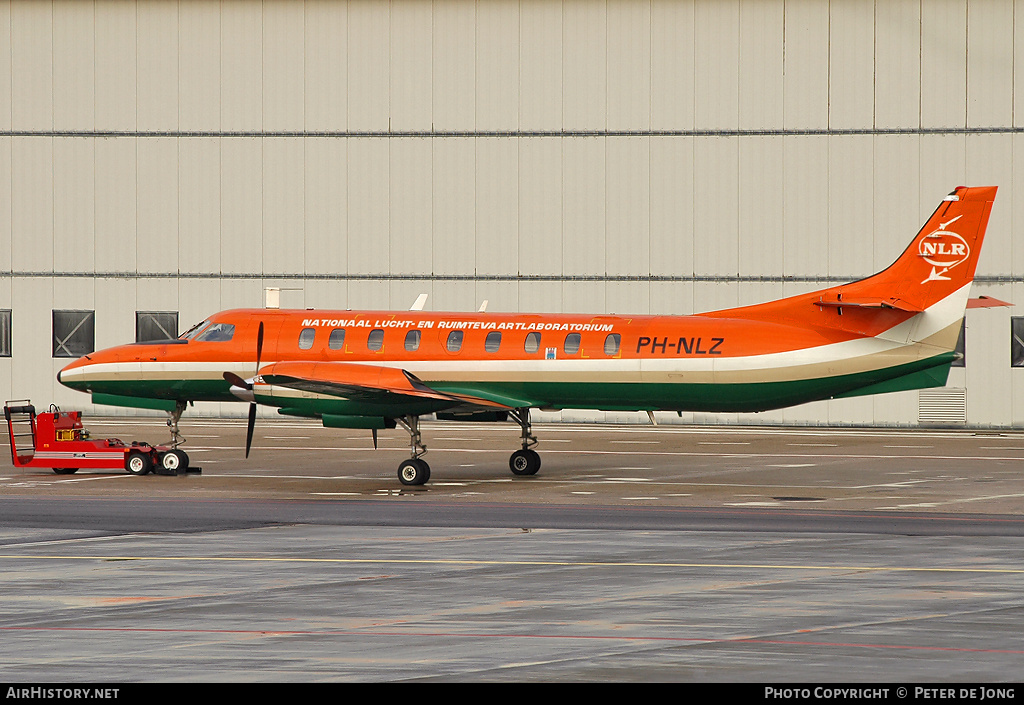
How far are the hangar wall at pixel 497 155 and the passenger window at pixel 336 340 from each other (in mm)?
18661

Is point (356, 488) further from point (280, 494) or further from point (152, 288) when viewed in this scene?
point (152, 288)

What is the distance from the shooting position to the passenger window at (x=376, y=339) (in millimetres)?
31625

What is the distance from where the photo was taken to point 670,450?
128 feet

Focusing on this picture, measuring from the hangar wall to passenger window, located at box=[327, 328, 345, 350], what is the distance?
61.2 feet

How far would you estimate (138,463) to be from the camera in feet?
104

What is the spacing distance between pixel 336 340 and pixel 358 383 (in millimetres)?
2610

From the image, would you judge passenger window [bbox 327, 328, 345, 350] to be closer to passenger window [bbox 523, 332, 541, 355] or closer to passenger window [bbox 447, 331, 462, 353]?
passenger window [bbox 447, 331, 462, 353]

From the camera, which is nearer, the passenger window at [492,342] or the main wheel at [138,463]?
the passenger window at [492,342]

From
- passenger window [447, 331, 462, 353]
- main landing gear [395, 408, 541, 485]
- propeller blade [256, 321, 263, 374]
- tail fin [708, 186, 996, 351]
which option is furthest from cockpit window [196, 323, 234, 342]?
tail fin [708, 186, 996, 351]

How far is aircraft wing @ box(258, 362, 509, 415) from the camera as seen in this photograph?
2898cm

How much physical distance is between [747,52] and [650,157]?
15.4ft

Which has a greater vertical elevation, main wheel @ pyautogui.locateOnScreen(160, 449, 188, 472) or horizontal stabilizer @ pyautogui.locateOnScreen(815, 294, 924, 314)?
horizontal stabilizer @ pyautogui.locateOnScreen(815, 294, 924, 314)

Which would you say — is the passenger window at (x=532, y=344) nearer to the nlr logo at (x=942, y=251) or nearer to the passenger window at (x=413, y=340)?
the passenger window at (x=413, y=340)

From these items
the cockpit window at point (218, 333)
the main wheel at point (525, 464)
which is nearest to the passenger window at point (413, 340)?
the main wheel at point (525, 464)
